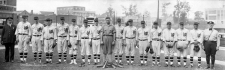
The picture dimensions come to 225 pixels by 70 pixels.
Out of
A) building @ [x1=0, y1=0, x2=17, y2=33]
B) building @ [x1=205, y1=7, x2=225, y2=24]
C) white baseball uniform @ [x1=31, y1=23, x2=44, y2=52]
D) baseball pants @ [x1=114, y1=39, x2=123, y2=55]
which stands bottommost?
baseball pants @ [x1=114, y1=39, x2=123, y2=55]

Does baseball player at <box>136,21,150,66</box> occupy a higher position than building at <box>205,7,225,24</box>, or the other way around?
building at <box>205,7,225,24</box>

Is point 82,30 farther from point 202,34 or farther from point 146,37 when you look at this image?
point 202,34

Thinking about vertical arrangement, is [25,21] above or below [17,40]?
above

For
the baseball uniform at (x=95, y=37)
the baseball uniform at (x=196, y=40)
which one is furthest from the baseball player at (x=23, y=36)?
the baseball uniform at (x=196, y=40)

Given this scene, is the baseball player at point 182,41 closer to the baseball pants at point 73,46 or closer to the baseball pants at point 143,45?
the baseball pants at point 143,45

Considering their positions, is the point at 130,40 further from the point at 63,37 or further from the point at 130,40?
the point at 63,37

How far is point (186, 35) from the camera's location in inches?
389

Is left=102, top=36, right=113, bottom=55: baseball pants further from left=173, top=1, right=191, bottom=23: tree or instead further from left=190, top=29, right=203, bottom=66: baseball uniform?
left=173, top=1, right=191, bottom=23: tree

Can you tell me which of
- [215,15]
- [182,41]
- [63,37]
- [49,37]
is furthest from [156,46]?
[215,15]

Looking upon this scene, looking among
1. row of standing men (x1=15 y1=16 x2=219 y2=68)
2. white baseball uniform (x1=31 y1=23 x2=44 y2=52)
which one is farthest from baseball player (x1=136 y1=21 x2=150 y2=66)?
white baseball uniform (x1=31 y1=23 x2=44 y2=52)

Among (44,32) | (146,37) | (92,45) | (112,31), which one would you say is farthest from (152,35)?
(44,32)

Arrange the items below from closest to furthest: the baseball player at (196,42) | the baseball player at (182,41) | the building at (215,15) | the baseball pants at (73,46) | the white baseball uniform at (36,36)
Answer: the baseball player at (196,42) → the baseball player at (182,41) → the baseball pants at (73,46) → the white baseball uniform at (36,36) → the building at (215,15)

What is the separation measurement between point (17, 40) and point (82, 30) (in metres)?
2.93

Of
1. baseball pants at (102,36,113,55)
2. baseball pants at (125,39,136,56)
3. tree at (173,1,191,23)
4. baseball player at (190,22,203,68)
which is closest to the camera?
baseball pants at (102,36,113,55)
